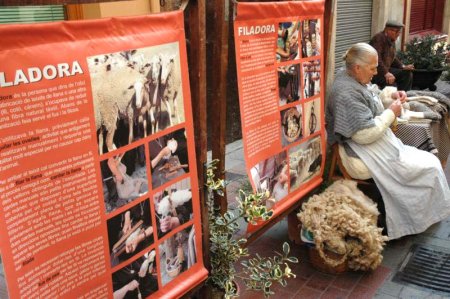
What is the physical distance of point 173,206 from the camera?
7.28 feet

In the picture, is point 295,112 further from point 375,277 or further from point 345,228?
point 375,277

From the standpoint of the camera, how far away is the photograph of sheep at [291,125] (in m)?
3.15

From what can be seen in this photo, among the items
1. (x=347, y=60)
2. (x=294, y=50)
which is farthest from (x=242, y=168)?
(x=294, y=50)

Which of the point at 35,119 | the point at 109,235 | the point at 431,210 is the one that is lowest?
the point at 431,210

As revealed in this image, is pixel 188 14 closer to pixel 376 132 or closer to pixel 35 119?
pixel 35 119

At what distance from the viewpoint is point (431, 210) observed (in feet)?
13.1

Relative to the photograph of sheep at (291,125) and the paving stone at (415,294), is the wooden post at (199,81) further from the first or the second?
the paving stone at (415,294)

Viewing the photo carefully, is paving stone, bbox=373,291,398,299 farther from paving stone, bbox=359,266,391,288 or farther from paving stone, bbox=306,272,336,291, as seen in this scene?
paving stone, bbox=306,272,336,291

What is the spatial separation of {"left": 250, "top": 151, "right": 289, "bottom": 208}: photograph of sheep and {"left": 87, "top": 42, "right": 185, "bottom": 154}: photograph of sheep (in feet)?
2.87

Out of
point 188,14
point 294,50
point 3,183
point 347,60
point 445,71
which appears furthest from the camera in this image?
point 445,71

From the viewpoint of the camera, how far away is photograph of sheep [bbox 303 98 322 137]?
3.43m

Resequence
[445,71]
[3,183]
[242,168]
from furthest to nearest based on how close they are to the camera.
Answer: [445,71], [242,168], [3,183]

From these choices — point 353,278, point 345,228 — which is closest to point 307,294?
point 353,278

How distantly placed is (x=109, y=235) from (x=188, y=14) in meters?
1.09
